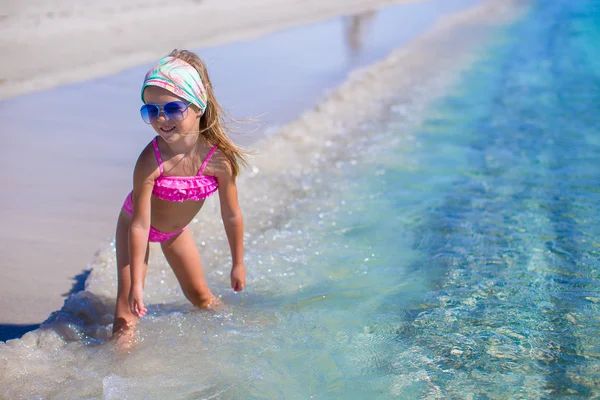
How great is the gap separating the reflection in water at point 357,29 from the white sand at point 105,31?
78 centimetres

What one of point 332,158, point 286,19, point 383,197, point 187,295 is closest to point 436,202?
point 383,197

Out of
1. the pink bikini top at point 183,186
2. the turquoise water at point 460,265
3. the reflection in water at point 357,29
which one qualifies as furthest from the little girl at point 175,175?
the reflection in water at point 357,29

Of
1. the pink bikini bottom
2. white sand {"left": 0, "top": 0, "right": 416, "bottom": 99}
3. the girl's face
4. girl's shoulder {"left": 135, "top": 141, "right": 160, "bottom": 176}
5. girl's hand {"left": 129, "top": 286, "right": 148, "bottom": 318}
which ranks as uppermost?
white sand {"left": 0, "top": 0, "right": 416, "bottom": 99}

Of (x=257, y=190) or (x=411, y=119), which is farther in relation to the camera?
(x=411, y=119)

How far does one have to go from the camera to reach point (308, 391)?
2.87 meters

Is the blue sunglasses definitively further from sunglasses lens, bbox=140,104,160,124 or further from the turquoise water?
the turquoise water

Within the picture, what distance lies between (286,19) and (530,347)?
11.1 meters

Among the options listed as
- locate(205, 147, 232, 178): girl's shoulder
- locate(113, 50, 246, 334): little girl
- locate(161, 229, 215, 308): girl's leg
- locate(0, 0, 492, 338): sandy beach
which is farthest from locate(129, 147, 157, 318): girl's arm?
locate(0, 0, 492, 338): sandy beach

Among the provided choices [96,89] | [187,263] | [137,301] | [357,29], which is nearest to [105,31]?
[96,89]

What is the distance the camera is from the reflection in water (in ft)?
36.9

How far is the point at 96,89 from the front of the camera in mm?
7551

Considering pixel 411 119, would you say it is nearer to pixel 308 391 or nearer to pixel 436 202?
pixel 436 202

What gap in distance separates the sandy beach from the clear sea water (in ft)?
1.45

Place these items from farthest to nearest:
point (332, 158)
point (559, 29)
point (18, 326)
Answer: point (559, 29)
point (332, 158)
point (18, 326)
